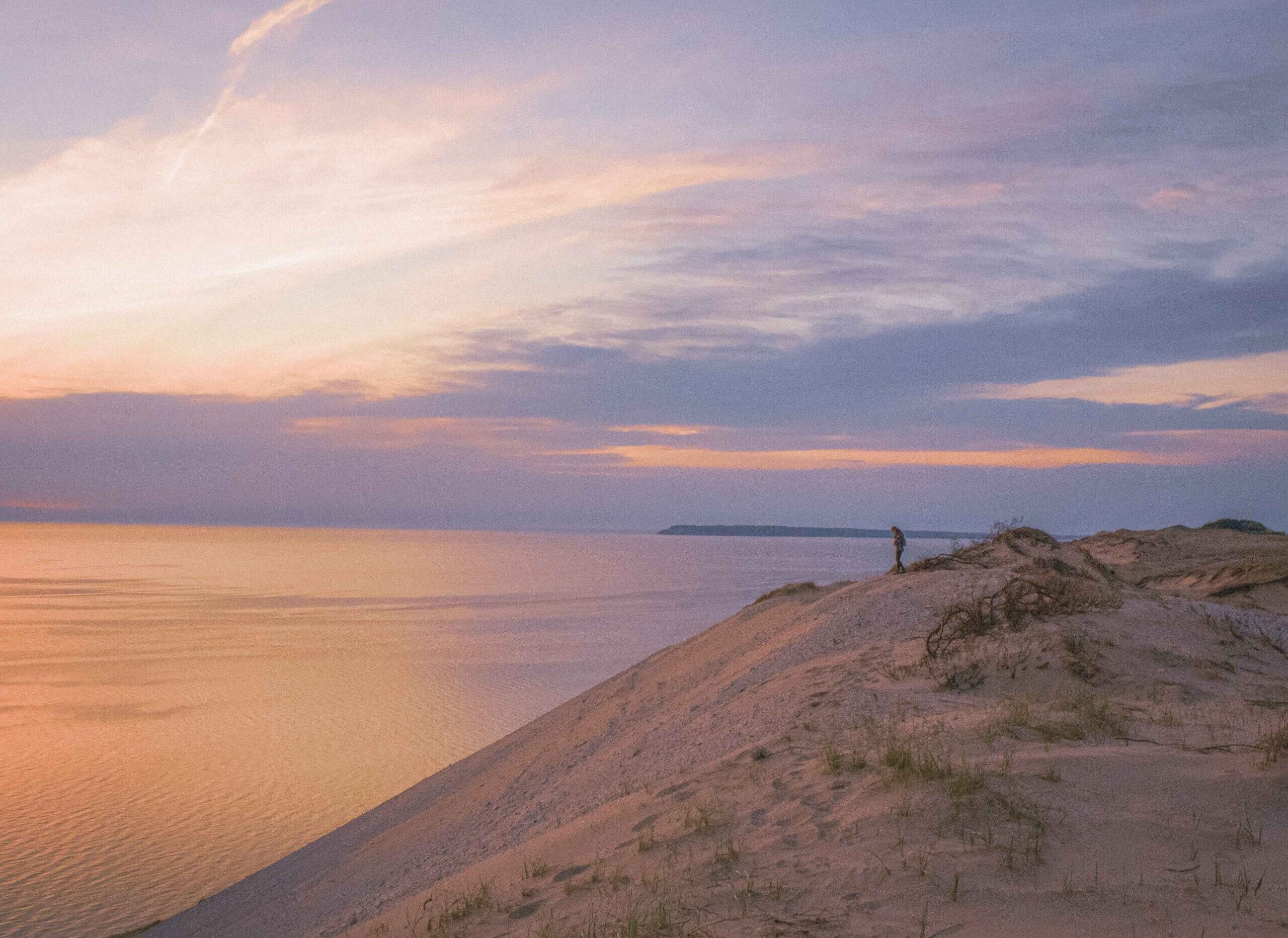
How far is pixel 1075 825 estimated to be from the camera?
4234 millimetres

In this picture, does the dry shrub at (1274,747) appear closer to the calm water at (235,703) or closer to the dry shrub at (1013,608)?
the dry shrub at (1013,608)

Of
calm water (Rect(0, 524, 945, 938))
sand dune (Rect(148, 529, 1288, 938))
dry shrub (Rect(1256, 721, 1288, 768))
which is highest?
dry shrub (Rect(1256, 721, 1288, 768))

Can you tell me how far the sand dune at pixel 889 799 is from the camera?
381 centimetres

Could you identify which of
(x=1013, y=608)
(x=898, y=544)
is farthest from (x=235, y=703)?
(x=1013, y=608)

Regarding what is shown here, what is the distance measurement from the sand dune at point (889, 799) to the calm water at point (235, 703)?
178 cm

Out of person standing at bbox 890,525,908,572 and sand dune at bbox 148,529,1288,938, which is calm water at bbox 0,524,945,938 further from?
person standing at bbox 890,525,908,572

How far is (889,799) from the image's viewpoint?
4.82 metres

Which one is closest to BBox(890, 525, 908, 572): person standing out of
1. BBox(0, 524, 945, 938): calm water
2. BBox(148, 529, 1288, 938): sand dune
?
BBox(148, 529, 1288, 938): sand dune

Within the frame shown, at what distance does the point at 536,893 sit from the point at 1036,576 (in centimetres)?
885

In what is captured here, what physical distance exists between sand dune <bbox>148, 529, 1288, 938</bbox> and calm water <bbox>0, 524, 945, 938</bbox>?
178 centimetres

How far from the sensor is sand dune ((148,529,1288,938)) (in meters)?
3.81

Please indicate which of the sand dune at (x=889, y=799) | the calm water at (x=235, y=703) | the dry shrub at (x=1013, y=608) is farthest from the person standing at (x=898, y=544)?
the calm water at (x=235, y=703)

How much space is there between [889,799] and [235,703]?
1835 cm

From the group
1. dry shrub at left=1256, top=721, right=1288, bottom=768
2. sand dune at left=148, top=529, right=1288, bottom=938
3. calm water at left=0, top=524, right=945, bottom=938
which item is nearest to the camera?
sand dune at left=148, top=529, right=1288, bottom=938
